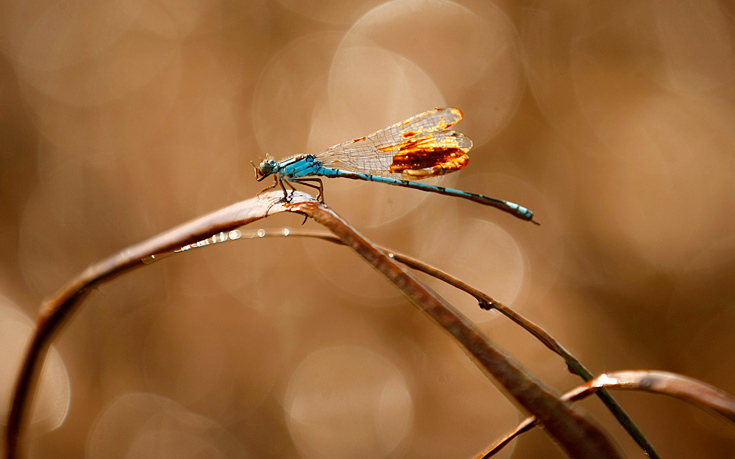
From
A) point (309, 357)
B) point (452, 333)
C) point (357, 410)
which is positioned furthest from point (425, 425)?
point (452, 333)

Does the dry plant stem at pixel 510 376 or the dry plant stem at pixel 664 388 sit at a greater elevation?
the dry plant stem at pixel 510 376

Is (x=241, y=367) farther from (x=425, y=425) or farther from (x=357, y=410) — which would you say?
(x=425, y=425)

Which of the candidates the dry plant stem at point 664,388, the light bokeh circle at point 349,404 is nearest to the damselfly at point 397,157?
the dry plant stem at point 664,388

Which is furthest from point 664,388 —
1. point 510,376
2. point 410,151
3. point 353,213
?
point 353,213

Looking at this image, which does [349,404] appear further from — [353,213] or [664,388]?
[664,388]

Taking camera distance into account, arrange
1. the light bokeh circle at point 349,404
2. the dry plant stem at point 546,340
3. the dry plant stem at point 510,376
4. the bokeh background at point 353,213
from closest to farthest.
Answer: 1. the dry plant stem at point 510,376
2. the dry plant stem at point 546,340
3. the bokeh background at point 353,213
4. the light bokeh circle at point 349,404

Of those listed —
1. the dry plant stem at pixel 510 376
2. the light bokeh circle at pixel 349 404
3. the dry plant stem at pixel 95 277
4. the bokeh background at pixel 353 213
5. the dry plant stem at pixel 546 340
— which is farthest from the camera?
the light bokeh circle at pixel 349 404

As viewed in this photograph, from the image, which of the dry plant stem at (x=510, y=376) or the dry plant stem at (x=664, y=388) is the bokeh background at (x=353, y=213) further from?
the dry plant stem at (x=510, y=376)
